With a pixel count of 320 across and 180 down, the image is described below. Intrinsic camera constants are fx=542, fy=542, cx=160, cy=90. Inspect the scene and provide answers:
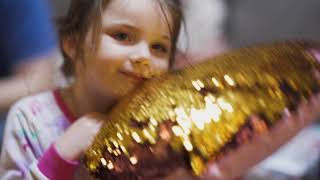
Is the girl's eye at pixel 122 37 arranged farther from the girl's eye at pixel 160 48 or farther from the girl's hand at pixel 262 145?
the girl's hand at pixel 262 145

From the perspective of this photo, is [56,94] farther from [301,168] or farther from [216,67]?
[301,168]

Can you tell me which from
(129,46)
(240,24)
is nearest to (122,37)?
(129,46)

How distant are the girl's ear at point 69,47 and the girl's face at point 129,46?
0.06 ft

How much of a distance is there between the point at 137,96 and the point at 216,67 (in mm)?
66

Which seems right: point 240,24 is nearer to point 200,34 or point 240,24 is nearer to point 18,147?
point 200,34

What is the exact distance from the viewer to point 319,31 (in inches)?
18.6

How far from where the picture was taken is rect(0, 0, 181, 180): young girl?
17.1 inches

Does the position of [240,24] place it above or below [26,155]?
above

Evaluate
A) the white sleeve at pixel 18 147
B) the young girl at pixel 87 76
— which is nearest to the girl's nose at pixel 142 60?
the young girl at pixel 87 76

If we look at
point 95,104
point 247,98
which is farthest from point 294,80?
point 95,104

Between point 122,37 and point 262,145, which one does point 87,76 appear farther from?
point 262,145

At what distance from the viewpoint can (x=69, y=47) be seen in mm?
455

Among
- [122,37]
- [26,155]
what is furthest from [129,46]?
[26,155]

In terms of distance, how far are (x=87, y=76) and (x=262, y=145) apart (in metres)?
0.15
